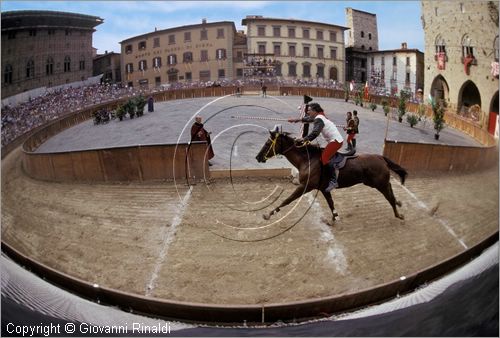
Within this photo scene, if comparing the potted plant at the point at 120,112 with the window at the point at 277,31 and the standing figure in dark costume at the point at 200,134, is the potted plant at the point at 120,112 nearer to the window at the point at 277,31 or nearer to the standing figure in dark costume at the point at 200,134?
the standing figure in dark costume at the point at 200,134

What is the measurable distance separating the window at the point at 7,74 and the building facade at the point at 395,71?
2.84 metres

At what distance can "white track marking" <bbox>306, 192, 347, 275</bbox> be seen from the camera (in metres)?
3.05

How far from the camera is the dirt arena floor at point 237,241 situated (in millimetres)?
3002

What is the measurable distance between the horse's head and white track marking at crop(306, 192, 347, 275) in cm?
42

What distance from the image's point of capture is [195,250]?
9.98ft

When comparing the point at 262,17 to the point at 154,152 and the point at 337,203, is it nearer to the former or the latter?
the point at 154,152

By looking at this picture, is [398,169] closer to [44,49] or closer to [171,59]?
[171,59]

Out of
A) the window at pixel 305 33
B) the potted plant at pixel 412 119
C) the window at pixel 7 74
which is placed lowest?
the potted plant at pixel 412 119

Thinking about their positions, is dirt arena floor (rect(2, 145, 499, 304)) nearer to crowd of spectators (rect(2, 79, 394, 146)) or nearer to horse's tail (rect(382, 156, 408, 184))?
horse's tail (rect(382, 156, 408, 184))

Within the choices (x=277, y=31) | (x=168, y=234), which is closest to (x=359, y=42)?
(x=277, y=31)

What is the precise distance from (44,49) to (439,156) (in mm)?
3241

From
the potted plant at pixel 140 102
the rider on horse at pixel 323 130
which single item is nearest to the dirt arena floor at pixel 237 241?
the rider on horse at pixel 323 130

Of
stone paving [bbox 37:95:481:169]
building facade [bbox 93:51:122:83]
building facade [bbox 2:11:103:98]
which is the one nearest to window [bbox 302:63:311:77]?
stone paving [bbox 37:95:481:169]

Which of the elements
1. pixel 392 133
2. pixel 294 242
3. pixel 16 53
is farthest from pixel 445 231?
pixel 16 53
